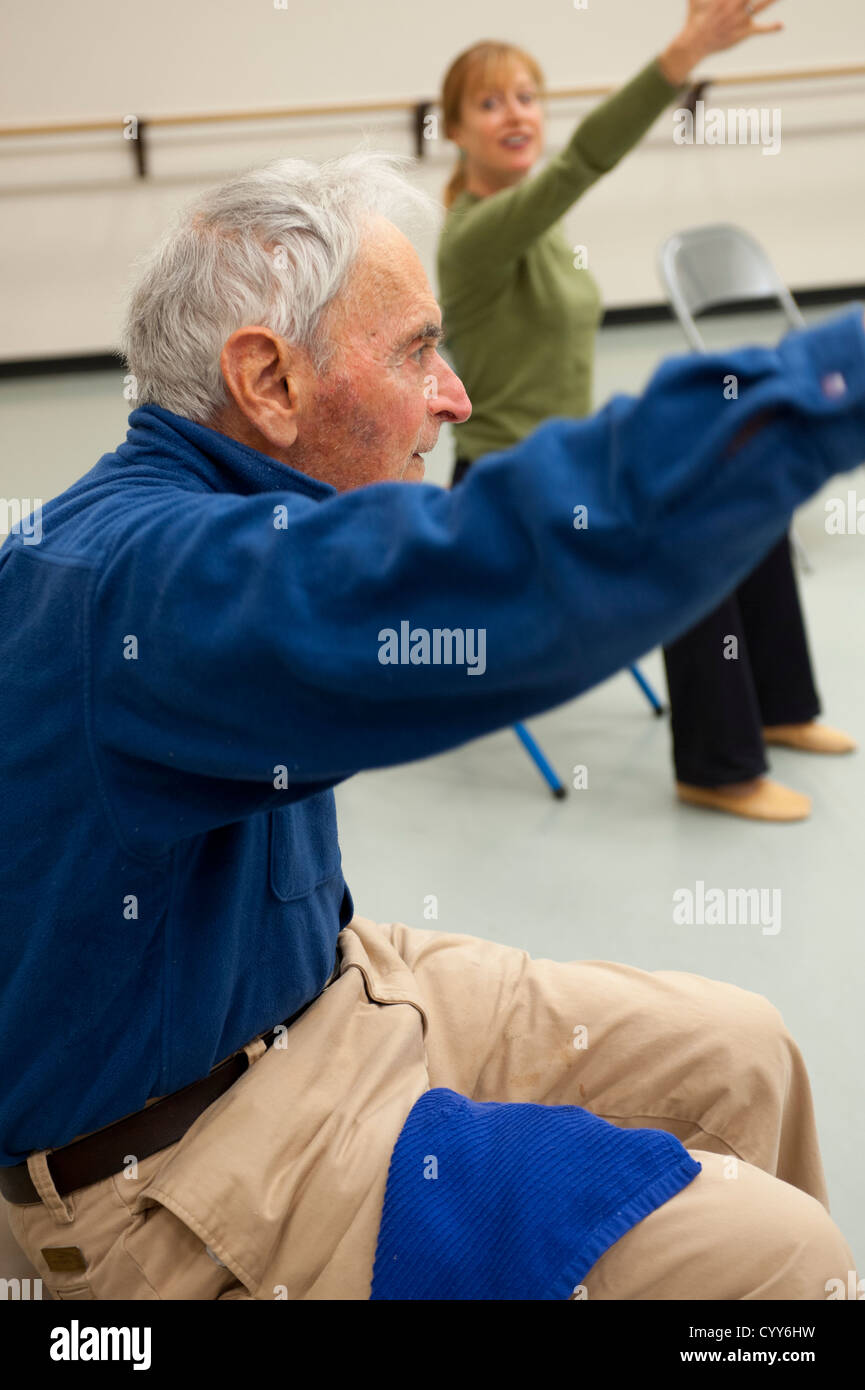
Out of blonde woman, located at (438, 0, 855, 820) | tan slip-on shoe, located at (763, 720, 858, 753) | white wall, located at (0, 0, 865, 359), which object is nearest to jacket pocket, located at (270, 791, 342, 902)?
blonde woman, located at (438, 0, 855, 820)

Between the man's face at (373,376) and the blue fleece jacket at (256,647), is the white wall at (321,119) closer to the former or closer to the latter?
the man's face at (373,376)

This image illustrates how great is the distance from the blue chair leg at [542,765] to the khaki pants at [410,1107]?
4.40 ft

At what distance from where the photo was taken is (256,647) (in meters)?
0.66

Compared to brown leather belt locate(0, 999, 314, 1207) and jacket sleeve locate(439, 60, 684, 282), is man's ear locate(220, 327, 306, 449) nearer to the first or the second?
brown leather belt locate(0, 999, 314, 1207)

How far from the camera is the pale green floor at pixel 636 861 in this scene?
196 centimetres

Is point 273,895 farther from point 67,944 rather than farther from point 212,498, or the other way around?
point 212,498

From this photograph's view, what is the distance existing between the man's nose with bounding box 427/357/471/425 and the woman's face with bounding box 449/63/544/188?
172cm

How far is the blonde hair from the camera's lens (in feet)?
8.79

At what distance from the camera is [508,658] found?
619 mm

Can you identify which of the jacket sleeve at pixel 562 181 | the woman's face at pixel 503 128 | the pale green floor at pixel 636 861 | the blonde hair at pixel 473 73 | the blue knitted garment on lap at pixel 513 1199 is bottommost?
the pale green floor at pixel 636 861

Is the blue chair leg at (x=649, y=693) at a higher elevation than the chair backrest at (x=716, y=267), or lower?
lower

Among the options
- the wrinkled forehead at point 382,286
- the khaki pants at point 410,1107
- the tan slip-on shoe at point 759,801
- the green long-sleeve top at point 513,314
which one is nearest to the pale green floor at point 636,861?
the tan slip-on shoe at point 759,801

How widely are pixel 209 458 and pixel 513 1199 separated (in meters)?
0.58
